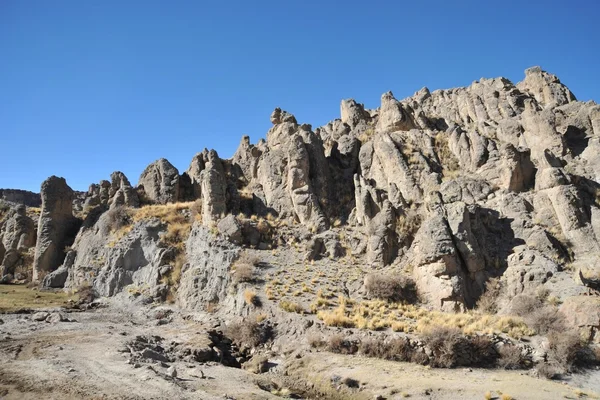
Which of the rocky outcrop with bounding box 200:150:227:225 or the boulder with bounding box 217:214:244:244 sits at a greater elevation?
the rocky outcrop with bounding box 200:150:227:225

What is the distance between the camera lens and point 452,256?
84.4ft

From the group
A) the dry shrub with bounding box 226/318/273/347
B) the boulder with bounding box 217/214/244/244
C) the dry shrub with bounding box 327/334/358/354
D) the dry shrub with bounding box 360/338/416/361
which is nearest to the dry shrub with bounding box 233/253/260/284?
the boulder with bounding box 217/214/244/244

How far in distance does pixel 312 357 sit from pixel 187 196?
30.6m

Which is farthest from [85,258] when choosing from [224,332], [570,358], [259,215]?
[570,358]

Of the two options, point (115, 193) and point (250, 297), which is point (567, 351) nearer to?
point (250, 297)

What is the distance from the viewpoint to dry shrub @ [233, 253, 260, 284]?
2934 cm

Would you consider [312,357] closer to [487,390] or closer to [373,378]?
[373,378]

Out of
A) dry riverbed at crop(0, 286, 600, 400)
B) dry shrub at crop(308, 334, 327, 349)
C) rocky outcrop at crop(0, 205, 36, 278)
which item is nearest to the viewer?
dry riverbed at crop(0, 286, 600, 400)

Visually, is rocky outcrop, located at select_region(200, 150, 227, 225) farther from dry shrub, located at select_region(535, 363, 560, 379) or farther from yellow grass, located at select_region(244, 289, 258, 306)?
dry shrub, located at select_region(535, 363, 560, 379)

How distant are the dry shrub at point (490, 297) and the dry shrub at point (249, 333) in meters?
13.6

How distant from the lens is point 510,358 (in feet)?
61.8

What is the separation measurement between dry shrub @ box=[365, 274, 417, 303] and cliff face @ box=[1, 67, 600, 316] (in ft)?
2.73

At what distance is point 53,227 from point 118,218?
28.3 ft

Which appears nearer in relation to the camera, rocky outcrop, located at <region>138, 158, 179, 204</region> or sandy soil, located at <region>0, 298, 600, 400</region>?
sandy soil, located at <region>0, 298, 600, 400</region>
